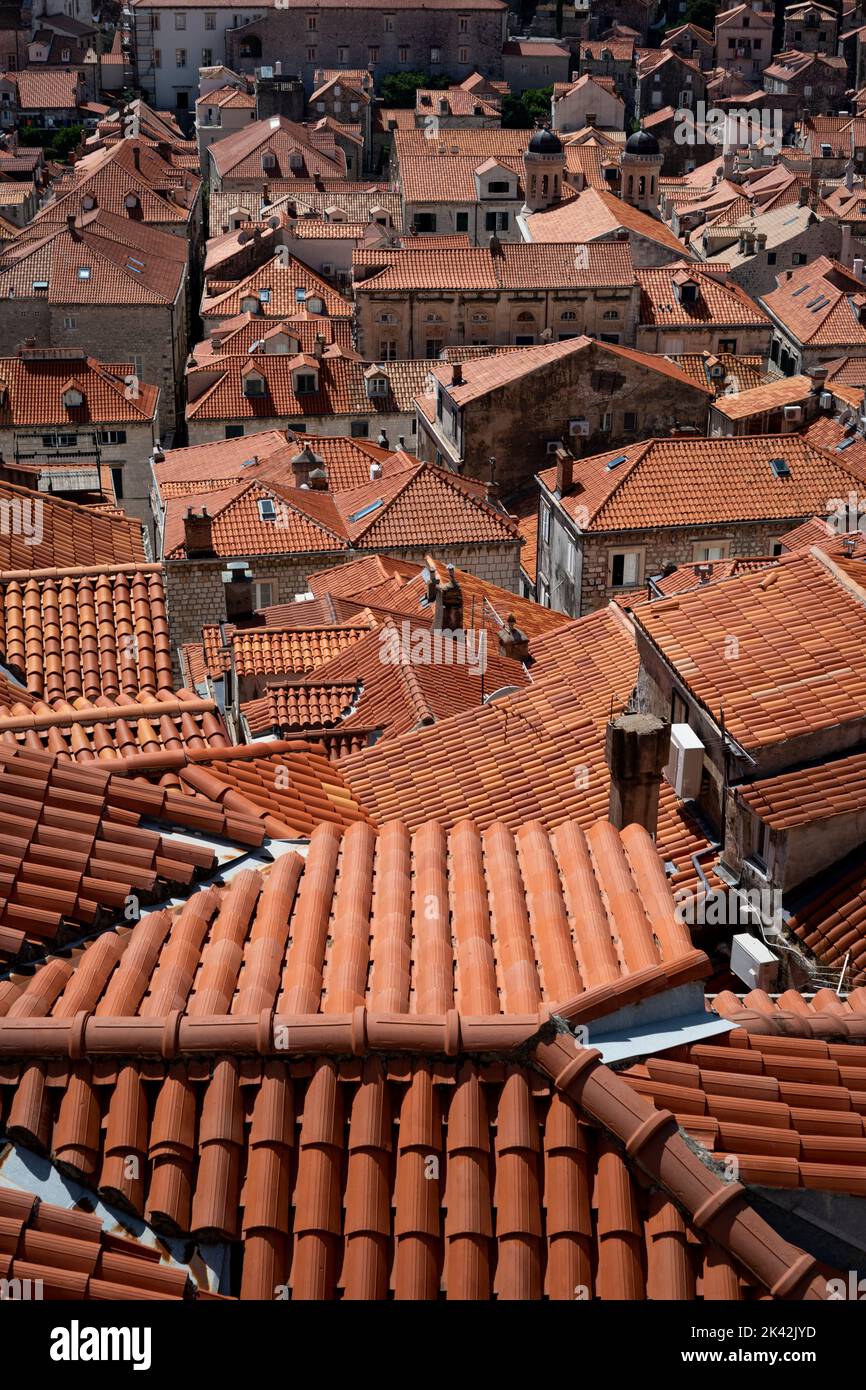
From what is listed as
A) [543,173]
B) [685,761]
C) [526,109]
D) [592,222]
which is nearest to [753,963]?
[685,761]

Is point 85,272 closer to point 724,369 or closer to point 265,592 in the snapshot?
point 724,369

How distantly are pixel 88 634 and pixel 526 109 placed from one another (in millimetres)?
112260

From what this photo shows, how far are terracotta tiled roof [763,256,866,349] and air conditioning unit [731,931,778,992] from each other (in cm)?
5049

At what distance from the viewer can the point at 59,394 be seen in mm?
54000

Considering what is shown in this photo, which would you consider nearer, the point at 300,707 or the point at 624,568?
the point at 300,707

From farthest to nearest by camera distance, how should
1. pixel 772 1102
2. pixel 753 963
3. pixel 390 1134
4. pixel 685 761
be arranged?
pixel 685 761 → pixel 753 963 → pixel 772 1102 → pixel 390 1134

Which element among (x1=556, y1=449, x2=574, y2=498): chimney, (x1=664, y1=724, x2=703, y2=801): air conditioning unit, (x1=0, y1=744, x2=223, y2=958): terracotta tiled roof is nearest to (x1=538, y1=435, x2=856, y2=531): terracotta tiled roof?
(x1=556, y1=449, x2=574, y2=498): chimney

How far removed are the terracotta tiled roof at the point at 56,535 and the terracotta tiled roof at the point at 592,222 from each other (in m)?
47.1

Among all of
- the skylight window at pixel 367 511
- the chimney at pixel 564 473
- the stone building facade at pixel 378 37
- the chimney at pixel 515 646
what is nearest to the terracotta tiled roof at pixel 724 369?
the chimney at pixel 564 473

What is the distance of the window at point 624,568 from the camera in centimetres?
3853

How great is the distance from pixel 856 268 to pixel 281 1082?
72244 mm

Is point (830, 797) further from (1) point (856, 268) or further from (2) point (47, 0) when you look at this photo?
(2) point (47, 0)

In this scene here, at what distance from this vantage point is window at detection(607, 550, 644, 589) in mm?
38531

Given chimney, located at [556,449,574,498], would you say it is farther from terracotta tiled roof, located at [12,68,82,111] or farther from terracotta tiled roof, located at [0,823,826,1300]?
terracotta tiled roof, located at [12,68,82,111]
